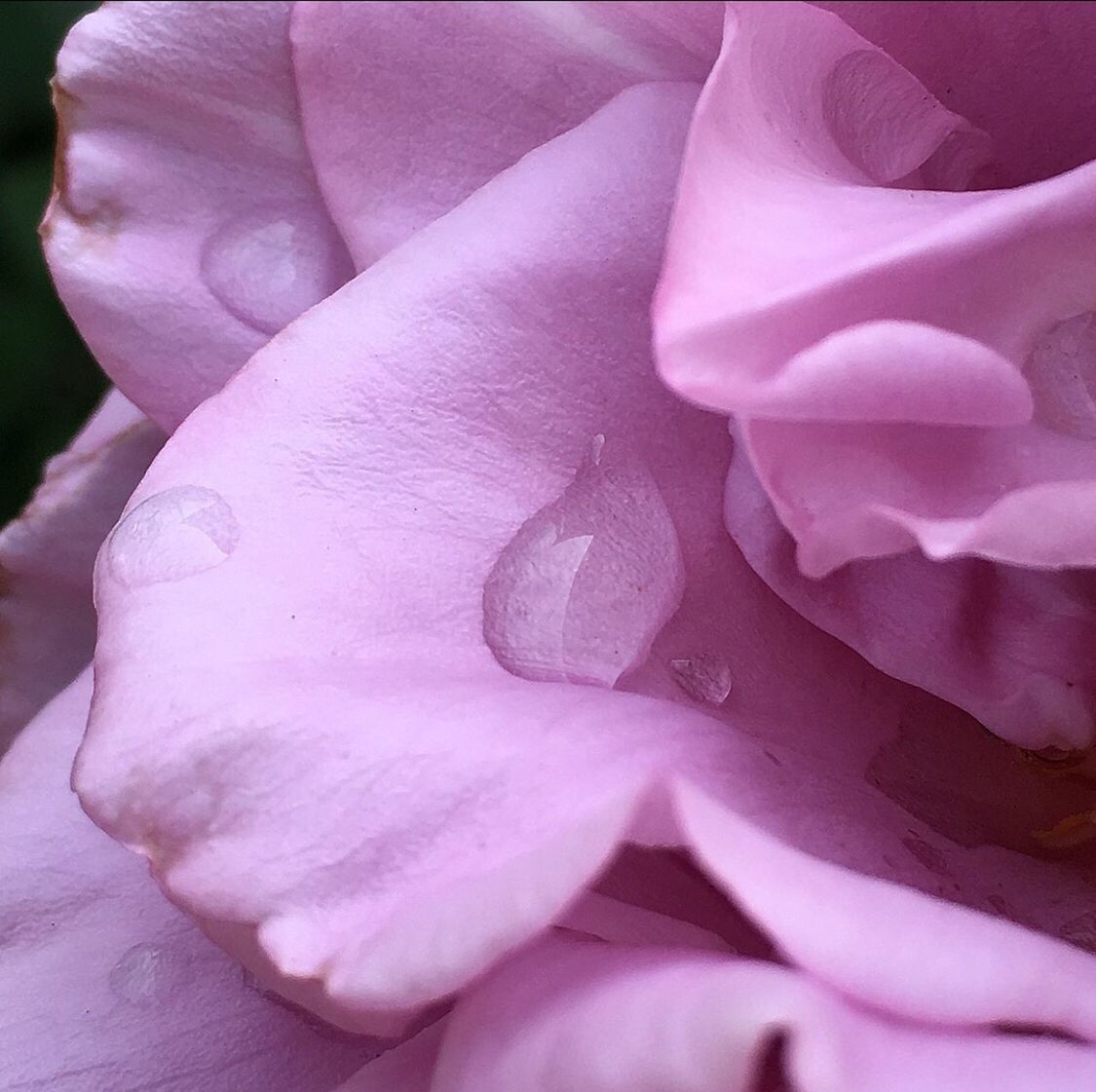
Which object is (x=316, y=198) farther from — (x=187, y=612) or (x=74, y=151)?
(x=187, y=612)

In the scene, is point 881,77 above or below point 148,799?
above

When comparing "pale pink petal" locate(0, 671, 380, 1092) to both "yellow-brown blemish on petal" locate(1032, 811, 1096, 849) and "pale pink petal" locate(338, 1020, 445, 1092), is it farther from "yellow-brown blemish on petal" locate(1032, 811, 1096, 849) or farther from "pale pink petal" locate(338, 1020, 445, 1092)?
"yellow-brown blemish on petal" locate(1032, 811, 1096, 849)

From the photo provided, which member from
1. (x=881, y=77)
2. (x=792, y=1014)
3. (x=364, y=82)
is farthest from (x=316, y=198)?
(x=792, y=1014)

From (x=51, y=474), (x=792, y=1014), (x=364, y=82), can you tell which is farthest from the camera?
(x=51, y=474)

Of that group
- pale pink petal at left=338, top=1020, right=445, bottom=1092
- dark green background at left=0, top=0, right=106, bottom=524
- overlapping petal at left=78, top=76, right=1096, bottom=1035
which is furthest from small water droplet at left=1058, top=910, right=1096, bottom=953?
dark green background at left=0, top=0, right=106, bottom=524

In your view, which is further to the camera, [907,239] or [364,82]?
[364,82]
